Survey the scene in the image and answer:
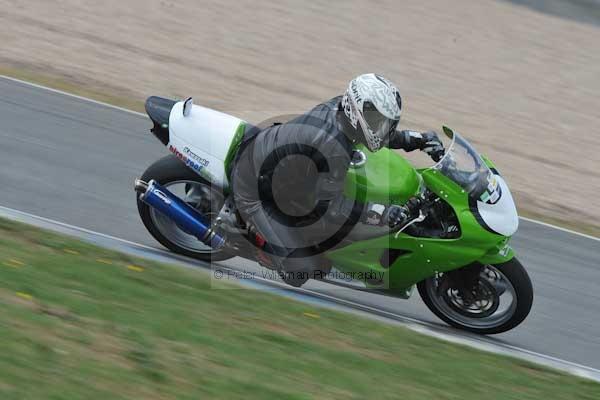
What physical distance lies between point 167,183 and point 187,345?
215cm

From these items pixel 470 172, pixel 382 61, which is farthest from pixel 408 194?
pixel 382 61

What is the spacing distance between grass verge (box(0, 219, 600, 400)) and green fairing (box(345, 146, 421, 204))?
0.86 metres

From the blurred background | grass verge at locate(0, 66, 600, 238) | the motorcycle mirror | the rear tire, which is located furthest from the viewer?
the blurred background

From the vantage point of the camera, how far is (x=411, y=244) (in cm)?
640

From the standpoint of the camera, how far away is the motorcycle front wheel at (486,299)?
6.30 metres

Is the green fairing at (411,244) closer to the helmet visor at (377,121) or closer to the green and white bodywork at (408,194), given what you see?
the green and white bodywork at (408,194)

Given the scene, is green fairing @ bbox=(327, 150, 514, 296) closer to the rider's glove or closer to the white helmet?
the rider's glove

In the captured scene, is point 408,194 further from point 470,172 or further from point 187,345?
point 187,345

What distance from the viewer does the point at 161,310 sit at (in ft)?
18.1

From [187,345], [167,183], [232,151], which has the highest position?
[232,151]

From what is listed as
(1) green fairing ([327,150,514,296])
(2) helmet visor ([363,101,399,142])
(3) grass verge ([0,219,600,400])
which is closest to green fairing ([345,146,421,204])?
(1) green fairing ([327,150,514,296])

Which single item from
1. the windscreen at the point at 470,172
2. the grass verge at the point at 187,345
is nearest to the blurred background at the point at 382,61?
the windscreen at the point at 470,172

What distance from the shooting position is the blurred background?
11742 millimetres

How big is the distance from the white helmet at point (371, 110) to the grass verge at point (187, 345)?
4.11 ft
